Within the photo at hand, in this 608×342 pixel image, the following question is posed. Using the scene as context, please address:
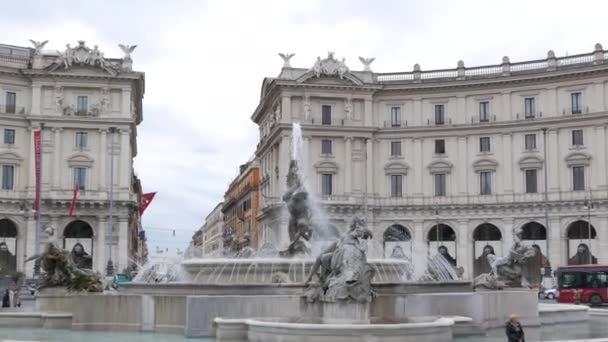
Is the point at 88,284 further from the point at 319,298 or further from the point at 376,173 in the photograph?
the point at 376,173

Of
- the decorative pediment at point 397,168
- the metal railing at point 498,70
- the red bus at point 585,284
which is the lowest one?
the red bus at point 585,284

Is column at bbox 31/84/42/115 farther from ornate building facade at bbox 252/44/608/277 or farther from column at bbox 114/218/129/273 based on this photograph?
ornate building facade at bbox 252/44/608/277

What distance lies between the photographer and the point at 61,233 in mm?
68250

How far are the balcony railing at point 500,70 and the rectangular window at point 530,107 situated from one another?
2381 mm

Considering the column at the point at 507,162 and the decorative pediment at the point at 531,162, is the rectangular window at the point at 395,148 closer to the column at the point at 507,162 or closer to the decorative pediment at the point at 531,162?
the column at the point at 507,162

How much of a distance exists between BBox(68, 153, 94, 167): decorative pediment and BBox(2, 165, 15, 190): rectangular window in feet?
15.4

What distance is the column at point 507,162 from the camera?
70.4 metres

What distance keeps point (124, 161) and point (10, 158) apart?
9.22m

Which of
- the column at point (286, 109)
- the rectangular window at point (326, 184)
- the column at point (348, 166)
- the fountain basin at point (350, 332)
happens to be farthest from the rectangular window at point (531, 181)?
the fountain basin at point (350, 332)

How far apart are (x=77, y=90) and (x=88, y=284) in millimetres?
50536

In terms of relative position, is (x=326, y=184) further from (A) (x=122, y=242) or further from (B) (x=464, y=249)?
(A) (x=122, y=242)

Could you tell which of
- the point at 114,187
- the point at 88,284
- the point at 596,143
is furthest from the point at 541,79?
the point at 88,284

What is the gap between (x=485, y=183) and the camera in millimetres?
71562

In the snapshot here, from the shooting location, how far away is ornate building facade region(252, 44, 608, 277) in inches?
2665
